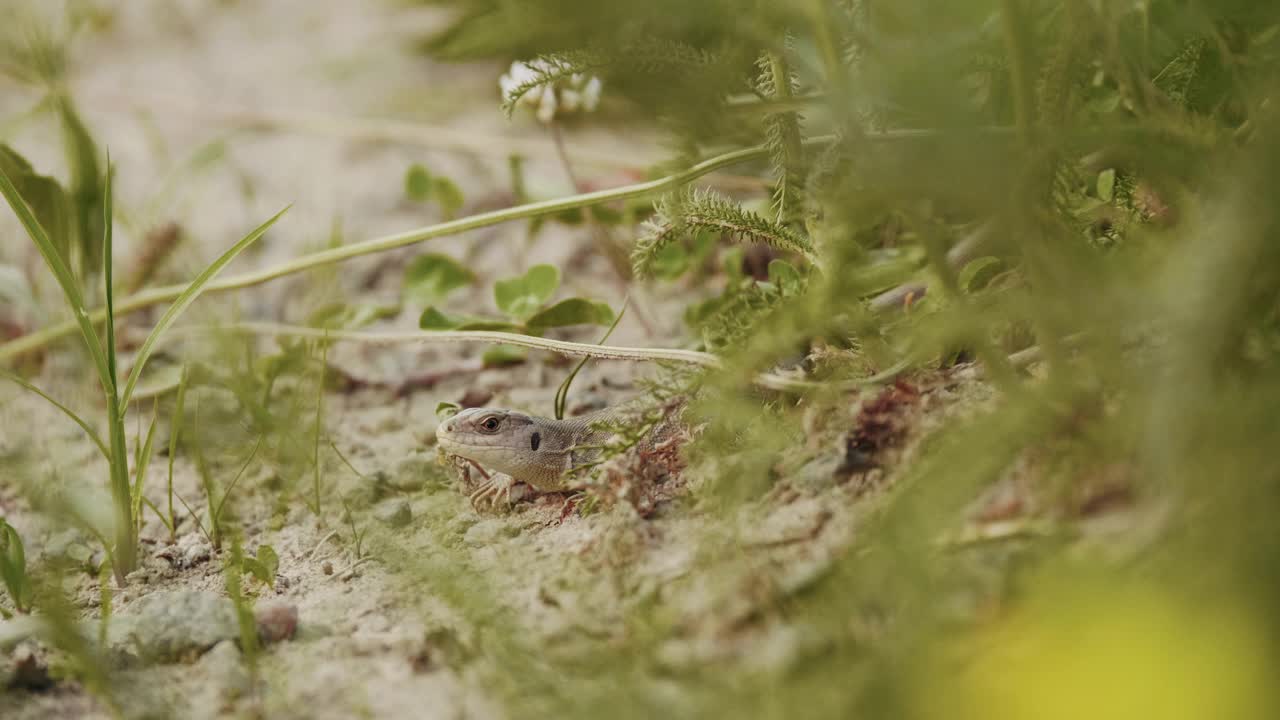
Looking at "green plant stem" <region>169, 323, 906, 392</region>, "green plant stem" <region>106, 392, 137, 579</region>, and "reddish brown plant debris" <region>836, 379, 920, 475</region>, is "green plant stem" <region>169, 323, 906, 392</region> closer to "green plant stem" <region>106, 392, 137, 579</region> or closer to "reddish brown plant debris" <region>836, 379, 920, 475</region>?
"reddish brown plant debris" <region>836, 379, 920, 475</region>

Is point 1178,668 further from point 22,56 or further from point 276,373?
point 22,56

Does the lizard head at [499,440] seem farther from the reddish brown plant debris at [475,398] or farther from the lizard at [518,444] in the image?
the reddish brown plant debris at [475,398]

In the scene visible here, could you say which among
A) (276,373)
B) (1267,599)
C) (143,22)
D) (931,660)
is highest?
(143,22)

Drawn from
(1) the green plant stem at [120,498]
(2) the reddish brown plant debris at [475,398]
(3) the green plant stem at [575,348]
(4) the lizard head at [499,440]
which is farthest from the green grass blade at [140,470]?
(2) the reddish brown plant debris at [475,398]

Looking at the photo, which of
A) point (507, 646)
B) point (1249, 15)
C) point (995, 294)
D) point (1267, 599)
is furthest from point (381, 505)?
point (1249, 15)

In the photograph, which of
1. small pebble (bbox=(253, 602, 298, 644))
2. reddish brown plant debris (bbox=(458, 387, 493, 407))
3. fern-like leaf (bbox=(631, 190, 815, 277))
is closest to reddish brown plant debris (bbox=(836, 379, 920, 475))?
fern-like leaf (bbox=(631, 190, 815, 277))

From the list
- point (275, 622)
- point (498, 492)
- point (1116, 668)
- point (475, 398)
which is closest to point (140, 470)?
point (275, 622)

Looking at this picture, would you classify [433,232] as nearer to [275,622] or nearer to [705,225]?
[705,225]

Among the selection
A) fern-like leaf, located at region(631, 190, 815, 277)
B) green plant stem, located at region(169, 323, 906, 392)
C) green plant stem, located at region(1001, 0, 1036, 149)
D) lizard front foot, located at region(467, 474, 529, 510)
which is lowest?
lizard front foot, located at region(467, 474, 529, 510)

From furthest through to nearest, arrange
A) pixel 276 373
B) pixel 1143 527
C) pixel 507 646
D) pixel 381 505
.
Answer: pixel 276 373
pixel 381 505
pixel 507 646
pixel 1143 527
